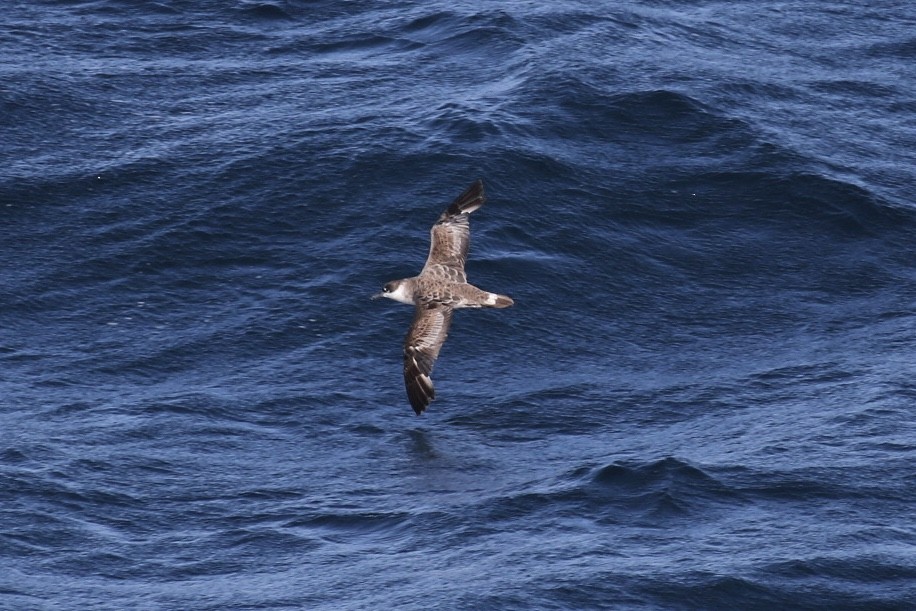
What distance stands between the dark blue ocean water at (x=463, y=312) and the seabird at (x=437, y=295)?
3.36 ft

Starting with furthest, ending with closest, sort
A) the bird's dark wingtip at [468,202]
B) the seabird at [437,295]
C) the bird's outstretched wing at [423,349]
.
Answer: the bird's dark wingtip at [468,202] → the seabird at [437,295] → the bird's outstretched wing at [423,349]

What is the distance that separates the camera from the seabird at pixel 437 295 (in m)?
21.9

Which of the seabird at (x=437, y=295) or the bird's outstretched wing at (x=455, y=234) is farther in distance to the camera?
the bird's outstretched wing at (x=455, y=234)

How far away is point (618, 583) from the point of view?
61.9ft

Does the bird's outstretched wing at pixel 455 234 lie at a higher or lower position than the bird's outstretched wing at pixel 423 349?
higher

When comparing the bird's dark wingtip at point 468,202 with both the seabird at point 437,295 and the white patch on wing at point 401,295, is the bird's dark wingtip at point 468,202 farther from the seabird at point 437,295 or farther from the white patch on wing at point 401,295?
the white patch on wing at point 401,295

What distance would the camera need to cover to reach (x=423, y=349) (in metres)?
22.1

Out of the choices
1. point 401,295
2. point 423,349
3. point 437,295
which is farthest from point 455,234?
point 423,349

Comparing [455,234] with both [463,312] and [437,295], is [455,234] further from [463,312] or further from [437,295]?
[437,295]

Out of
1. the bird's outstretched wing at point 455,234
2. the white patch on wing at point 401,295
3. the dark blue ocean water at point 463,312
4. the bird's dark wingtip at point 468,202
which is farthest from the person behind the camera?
the bird's dark wingtip at point 468,202

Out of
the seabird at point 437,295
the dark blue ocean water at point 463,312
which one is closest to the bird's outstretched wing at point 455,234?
the seabird at point 437,295

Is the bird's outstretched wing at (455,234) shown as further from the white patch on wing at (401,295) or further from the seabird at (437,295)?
the white patch on wing at (401,295)

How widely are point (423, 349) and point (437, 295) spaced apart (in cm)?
104

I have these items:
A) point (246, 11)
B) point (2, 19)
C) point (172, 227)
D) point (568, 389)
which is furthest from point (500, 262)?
Result: point (2, 19)
